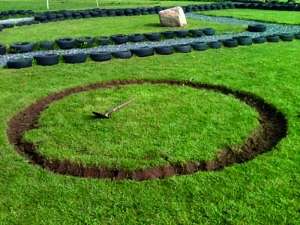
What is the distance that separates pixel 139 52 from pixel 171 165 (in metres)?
9.52

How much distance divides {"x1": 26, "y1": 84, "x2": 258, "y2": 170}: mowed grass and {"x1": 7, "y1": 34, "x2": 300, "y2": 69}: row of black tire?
3996 millimetres

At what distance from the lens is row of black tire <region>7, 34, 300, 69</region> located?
1591cm

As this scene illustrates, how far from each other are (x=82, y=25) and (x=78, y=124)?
1700 centimetres

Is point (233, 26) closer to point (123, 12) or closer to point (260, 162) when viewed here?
point (123, 12)

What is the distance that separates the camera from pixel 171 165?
27.3ft

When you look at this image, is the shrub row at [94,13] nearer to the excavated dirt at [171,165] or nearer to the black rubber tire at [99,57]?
the black rubber tire at [99,57]

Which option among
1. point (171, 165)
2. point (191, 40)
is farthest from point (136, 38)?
point (171, 165)

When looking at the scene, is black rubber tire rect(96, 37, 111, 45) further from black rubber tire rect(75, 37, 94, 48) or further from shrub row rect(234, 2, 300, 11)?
shrub row rect(234, 2, 300, 11)

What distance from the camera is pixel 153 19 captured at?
28.9 meters

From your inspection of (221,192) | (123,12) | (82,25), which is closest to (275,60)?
(221,192)

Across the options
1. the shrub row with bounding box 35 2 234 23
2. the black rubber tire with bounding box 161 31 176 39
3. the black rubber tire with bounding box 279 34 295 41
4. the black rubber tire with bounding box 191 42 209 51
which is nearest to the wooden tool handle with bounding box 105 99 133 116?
the black rubber tire with bounding box 191 42 209 51

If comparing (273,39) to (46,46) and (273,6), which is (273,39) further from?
(273,6)

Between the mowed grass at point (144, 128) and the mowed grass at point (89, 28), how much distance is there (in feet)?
35.8

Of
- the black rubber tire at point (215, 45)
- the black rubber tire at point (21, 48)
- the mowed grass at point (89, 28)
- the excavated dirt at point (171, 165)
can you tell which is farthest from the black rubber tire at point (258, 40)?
the black rubber tire at point (21, 48)
